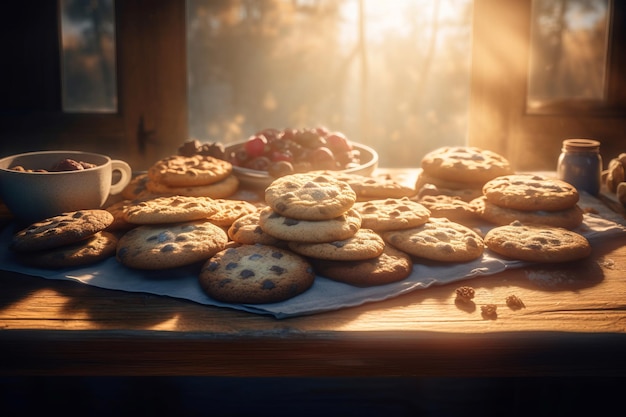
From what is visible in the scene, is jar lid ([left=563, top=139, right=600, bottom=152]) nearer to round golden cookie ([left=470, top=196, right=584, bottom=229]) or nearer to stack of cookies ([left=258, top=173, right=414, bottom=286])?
round golden cookie ([left=470, top=196, right=584, bottom=229])

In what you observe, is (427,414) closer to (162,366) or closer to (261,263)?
(261,263)

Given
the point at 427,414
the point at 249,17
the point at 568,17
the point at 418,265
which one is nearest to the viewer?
the point at 418,265

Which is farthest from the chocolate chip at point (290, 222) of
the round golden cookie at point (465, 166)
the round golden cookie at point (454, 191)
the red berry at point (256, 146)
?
the red berry at point (256, 146)

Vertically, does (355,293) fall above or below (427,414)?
above

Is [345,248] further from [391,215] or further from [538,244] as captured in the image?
[538,244]

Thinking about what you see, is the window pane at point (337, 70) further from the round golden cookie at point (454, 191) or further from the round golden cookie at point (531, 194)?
the round golden cookie at point (531, 194)

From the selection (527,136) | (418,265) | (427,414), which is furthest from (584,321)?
(527,136)

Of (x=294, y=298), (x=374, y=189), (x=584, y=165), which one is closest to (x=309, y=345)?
(x=294, y=298)

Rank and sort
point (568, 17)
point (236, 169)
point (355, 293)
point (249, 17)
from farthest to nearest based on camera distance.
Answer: point (249, 17) < point (568, 17) < point (236, 169) < point (355, 293)
